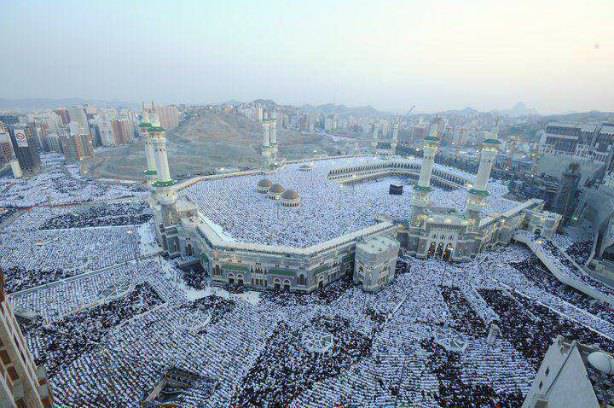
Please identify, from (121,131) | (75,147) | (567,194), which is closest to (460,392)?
(567,194)

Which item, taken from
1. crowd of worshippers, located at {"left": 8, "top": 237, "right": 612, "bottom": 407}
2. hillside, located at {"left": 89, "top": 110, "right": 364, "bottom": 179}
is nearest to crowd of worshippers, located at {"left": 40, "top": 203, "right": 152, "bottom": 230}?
crowd of worshippers, located at {"left": 8, "top": 237, "right": 612, "bottom": 407}

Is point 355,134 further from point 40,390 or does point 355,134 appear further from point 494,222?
point 40,390

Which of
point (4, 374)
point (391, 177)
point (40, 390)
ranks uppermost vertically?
point (4, 374)

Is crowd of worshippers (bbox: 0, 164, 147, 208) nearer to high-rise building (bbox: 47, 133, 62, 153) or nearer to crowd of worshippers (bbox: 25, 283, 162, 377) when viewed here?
crowd of worshippers (bbox: 25, 283, 162, 377)

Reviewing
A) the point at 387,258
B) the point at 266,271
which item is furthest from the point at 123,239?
the point at 387,258

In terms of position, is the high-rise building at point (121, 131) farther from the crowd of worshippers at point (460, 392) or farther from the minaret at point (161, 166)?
the crowd of worshippers at point (460, 392)

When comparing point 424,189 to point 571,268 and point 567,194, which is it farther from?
point 567,194
